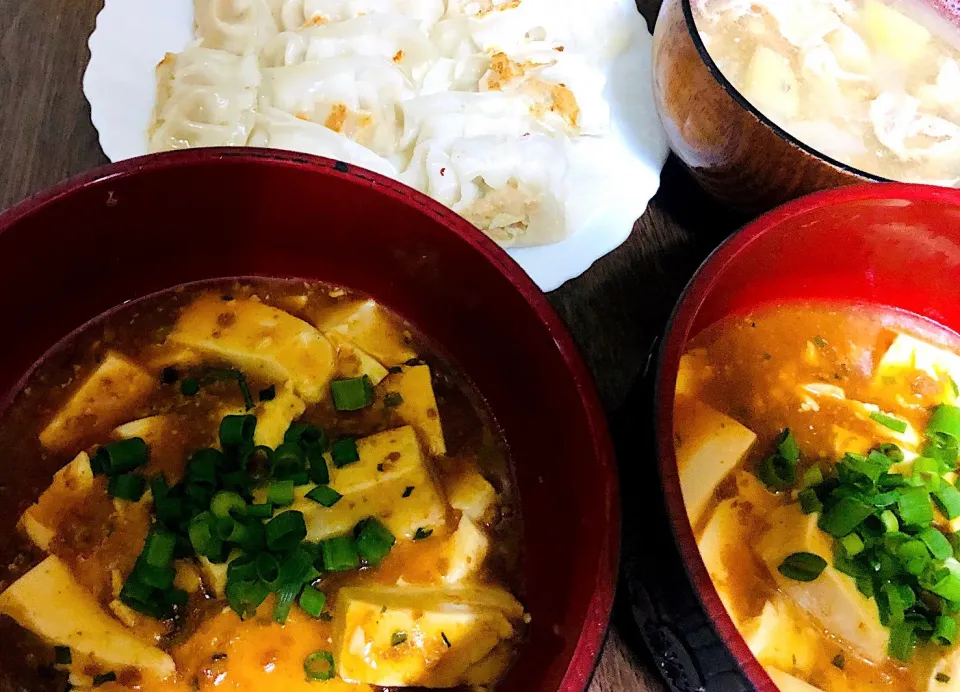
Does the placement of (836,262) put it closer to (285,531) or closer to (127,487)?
(285,531)

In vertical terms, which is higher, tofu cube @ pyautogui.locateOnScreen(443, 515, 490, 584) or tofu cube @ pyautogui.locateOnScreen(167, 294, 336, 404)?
tofu cube @ pyautogui.locateOnScreen(167, 294, 336, 404)

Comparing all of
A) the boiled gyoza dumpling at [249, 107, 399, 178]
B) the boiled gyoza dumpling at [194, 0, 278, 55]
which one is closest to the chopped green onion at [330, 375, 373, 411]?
the boiled gyoza dumpling at [249, 107, 399, 178]

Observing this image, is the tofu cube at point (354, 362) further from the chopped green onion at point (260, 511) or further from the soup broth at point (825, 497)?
the soup broth at point (825, 497)

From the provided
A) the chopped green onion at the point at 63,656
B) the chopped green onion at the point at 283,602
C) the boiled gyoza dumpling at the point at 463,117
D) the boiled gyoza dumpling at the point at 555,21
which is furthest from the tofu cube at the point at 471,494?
the boiled gyoza dumpling at the point at 555,21

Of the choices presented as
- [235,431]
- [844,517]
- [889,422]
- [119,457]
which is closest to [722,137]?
[889,422]

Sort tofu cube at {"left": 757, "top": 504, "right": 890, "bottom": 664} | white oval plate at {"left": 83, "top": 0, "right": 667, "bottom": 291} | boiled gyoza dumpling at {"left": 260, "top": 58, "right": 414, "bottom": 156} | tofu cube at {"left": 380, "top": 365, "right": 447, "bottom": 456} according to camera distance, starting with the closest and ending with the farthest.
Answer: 1. tofu cube at {"left": 757, "top": 504, "right": 890, "bottom": 664}
2. tofu cube at {"left": 380, "top": 365, "right": 447, "bottom": 456}
3. white oval plate at {"left": 83, "top": 0, "right": 667, "bottom": 291}
4. boiled gyoza dumpling at {"left": 260, "top": 58, "right": 414, "bottom": 156}

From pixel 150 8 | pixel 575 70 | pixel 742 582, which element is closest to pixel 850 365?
pixel 742 582

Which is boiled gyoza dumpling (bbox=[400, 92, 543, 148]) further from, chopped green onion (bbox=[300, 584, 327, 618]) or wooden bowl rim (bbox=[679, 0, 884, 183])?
chopped green onion (bbox=[300, 584, 327, 618])
